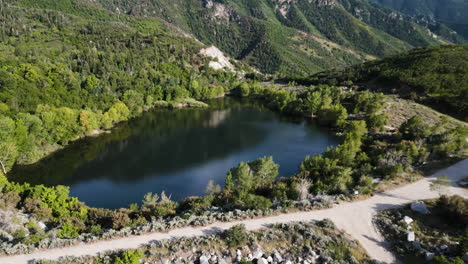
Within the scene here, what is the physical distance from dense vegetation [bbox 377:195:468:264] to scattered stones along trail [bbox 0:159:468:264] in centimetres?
112

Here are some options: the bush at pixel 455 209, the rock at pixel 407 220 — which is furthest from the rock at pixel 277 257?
the bush at pixel 455 209

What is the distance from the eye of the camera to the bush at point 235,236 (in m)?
23.4

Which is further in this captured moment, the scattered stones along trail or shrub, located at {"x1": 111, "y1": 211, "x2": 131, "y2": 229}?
shrub, located at {"x1": 111, "y1": 211, "x2": 131, "y2": 229}

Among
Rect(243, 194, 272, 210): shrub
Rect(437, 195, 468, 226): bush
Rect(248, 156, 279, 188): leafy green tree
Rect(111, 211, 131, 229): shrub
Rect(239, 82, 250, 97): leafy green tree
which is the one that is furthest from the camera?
Rect(239, 82, 250, 97): leafy green tree

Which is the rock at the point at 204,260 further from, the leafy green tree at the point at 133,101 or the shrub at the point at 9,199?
the leafy green tree at the point at 133,101

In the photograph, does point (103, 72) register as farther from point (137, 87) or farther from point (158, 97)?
point (158, 97)

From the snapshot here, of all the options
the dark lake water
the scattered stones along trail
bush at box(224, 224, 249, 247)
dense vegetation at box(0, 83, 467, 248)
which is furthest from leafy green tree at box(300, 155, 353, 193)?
bush at box(224, 224, 249, 247)

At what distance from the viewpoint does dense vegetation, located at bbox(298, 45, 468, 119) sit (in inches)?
3465

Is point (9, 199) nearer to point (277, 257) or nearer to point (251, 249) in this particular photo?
point (251, 249)

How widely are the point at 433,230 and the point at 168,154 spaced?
49.4 m

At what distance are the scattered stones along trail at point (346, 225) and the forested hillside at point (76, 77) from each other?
35.2 meters

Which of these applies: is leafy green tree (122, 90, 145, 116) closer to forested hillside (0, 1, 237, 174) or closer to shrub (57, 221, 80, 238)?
forested hillside (0, 1, 237, 174)

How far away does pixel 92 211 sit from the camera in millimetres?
32969

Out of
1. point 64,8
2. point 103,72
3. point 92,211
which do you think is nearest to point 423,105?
point 92,211
